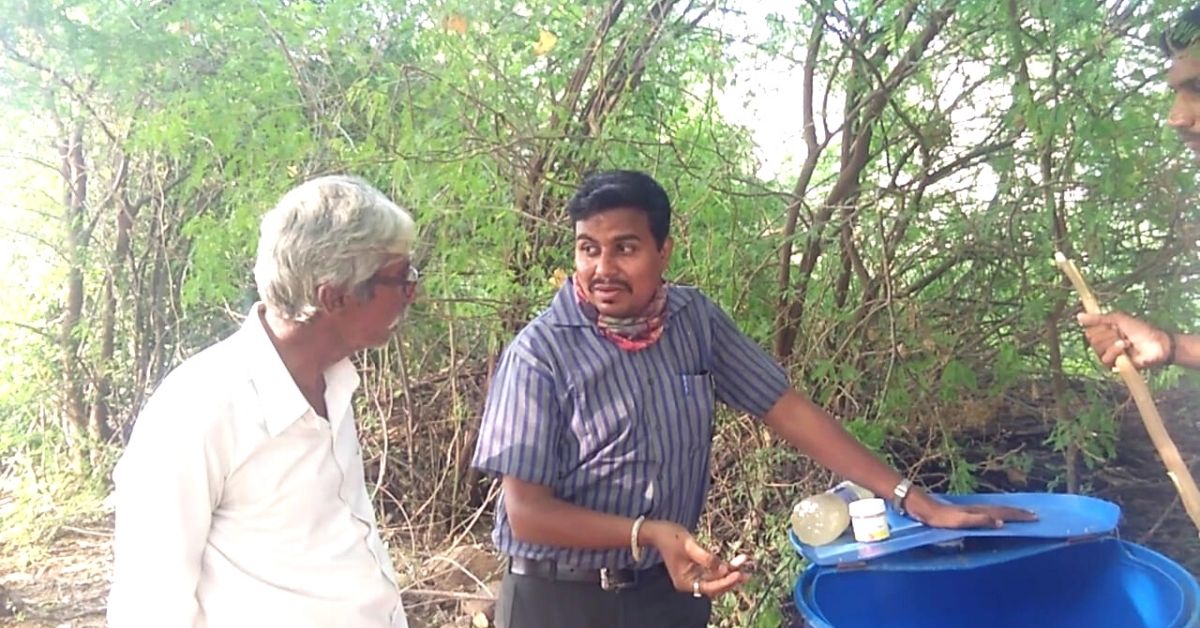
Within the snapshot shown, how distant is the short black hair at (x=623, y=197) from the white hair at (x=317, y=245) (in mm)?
451

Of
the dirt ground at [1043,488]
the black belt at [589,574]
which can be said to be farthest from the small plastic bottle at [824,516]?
the dirt ground at [1043,488]

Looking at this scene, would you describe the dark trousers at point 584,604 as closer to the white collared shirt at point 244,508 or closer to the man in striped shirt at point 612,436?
the man in striped shirt at point 612,436

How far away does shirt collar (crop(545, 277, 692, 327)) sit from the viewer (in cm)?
198

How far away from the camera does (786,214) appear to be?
3.09 m

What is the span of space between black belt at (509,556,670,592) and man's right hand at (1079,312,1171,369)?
903 mm

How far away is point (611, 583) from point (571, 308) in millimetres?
503

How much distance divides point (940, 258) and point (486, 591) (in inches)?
79.1

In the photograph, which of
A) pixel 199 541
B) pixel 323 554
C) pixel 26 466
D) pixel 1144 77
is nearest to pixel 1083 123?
pixel 1144 77

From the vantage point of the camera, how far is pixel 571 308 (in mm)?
2004

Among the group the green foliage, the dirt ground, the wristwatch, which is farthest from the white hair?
the dirt ground

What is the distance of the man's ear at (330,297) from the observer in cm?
162

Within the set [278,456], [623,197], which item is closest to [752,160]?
[623,197]

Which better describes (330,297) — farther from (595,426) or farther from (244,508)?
(595,426)

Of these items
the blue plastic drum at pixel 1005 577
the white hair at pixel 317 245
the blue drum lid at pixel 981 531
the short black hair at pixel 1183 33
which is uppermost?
the short black hair at pixel 1183 33
